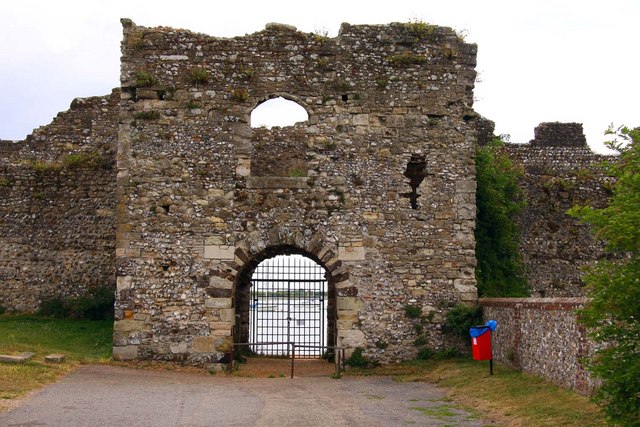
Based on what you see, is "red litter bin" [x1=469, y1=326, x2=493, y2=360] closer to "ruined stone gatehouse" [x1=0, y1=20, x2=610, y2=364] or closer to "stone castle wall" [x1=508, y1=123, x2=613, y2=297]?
"ruined stone gatehouse" [x1=0, y1=20, x2=610, y2=364]

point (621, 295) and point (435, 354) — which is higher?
point (621, 295)

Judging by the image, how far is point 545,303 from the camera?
1218 centimetres

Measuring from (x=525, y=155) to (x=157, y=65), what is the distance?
37.4 feet

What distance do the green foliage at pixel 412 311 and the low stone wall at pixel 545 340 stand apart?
1.84 meters

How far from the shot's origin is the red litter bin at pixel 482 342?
14391 mm

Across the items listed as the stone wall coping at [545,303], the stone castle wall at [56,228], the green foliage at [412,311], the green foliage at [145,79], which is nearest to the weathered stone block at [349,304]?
the green foliage at [412,311]

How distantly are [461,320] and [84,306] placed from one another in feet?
34.0

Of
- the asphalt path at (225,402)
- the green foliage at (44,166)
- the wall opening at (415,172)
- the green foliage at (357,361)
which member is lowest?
the asphalt path at (225,402)

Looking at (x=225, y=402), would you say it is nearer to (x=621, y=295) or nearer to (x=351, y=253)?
(x=351, y=253)

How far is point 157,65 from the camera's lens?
17.4 meters

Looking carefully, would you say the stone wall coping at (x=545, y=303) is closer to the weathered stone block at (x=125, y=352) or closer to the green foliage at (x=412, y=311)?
the green foliage at (x=412, y=311)

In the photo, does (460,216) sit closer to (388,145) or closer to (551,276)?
(388,145)

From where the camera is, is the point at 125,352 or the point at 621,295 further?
the point at 125,352

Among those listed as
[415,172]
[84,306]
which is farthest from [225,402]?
[84,306]
